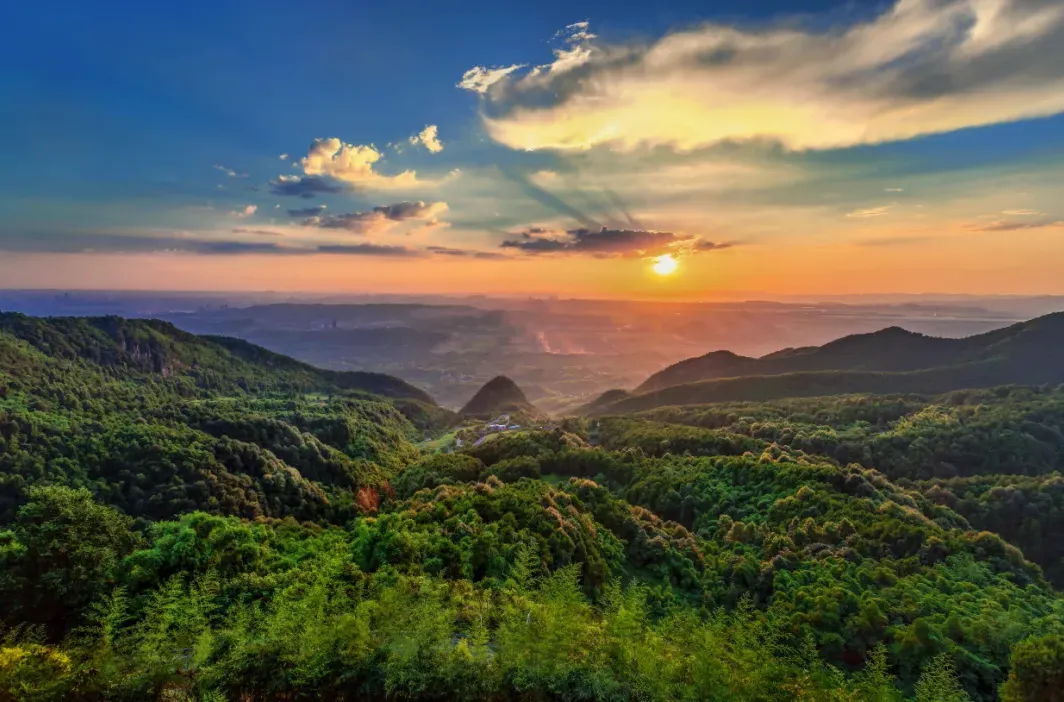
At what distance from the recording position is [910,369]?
171 metres

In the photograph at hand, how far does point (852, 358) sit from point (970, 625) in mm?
193145

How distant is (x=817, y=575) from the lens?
3750 cm

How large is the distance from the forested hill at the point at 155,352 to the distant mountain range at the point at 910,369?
12828 centimetres

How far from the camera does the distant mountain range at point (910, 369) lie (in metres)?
141

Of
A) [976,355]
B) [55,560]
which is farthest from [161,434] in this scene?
[976,355]

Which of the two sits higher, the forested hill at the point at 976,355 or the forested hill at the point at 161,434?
the forested hill at the point at 976,355

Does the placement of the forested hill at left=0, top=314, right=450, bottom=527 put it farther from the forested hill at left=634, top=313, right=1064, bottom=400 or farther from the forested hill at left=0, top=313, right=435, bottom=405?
the forested hill at left=634, top=313, right=1064, bottom=400

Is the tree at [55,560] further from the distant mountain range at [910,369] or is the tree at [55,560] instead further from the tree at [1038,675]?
the distant mountain range at [910,369]

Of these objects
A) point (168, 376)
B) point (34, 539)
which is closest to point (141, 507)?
point (34, 539)

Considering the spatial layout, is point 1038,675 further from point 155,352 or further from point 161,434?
point 155,352

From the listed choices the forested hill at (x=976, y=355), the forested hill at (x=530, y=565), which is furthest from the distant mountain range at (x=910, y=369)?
the forested hill at (x=530, y=565)

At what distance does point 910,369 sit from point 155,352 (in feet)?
848

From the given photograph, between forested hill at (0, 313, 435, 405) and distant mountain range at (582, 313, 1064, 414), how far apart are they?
12828 cm

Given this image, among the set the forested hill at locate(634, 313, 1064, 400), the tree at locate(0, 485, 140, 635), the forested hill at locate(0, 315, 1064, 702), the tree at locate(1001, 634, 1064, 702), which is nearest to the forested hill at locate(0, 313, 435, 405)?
the forested hill at locate(0, 315, 1064, 702)
